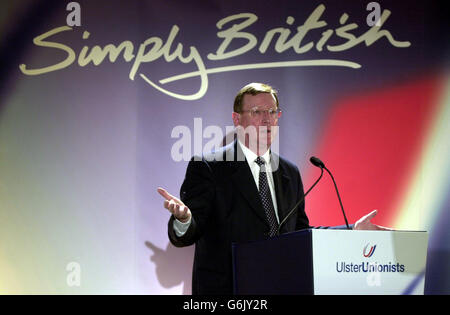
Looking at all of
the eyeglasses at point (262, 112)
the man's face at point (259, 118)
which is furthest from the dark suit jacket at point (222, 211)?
the eyeglasses at point (262, 112)

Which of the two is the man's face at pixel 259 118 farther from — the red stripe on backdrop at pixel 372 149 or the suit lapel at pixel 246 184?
the red stripe on backdrop at pixel 372 149

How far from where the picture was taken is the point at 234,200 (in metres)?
3.00

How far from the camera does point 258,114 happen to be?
10.6 feet

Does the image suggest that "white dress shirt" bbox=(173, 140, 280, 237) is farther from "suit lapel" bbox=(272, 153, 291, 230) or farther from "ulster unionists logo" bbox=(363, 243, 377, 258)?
"ulster unionists logo" bbox=(363, 243, 377, 258)

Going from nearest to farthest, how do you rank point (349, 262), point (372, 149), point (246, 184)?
1. point (349, 262)
2. point (246, 184)
3. point (372, 149)

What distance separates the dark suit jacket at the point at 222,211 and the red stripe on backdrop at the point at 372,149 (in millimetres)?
936

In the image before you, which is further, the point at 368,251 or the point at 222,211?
the point at 222,211

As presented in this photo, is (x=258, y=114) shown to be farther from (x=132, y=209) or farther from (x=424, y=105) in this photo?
(x=424, y=105)

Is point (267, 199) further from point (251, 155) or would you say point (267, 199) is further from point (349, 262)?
point (349, 262)

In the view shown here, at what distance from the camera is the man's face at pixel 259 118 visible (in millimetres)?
3205

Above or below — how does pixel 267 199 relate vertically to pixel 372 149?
below

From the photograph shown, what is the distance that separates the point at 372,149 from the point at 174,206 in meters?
2.08

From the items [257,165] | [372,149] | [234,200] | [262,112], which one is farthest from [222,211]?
[372,149]

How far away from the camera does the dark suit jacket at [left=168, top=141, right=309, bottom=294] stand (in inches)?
115
